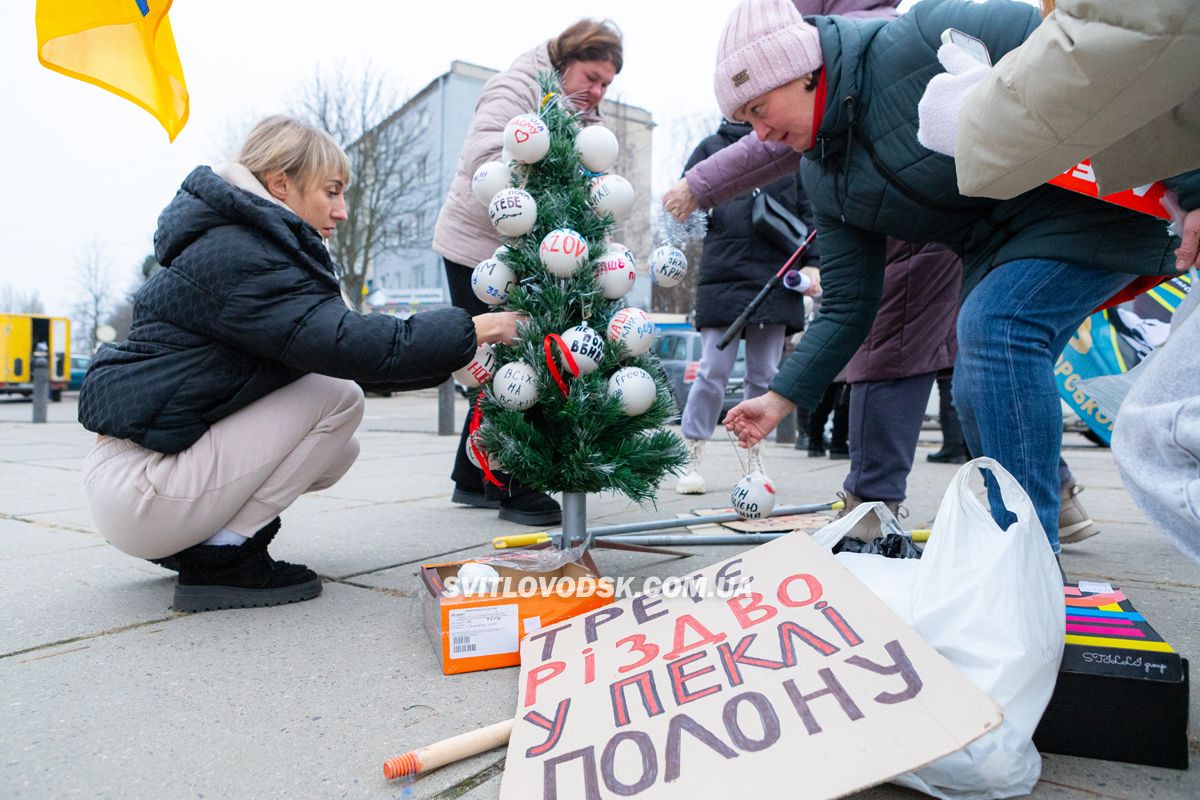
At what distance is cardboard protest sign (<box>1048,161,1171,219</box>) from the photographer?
5.27 ft

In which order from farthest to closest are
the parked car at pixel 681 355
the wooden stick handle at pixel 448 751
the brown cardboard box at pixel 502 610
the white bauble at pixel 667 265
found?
the parked car at pixel 681 355 < the white bauble at pixel 667 265 < the brown cardboard box at pixel 502 610 < the wooden stick handle at pixel 448 751

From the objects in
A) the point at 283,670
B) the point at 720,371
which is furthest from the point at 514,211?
the point at 720,371

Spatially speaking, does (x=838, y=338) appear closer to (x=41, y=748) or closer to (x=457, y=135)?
(x=41, y=748)

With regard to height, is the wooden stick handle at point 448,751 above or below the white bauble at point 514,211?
below

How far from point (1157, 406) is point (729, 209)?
3281 mm

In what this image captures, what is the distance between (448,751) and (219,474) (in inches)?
43.3

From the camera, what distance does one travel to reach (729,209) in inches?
169

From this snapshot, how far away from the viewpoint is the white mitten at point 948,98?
1622 millimetres

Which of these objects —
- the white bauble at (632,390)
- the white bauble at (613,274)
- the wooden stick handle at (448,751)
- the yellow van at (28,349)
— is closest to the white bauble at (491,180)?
the white bauble at (613,274)

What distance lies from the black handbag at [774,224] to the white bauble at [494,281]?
2123 millimetres

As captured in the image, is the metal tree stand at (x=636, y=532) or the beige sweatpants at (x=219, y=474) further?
the metal tree stand at (x=636, y=532)

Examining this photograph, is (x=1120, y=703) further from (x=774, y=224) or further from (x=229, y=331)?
(x=774, y=224)

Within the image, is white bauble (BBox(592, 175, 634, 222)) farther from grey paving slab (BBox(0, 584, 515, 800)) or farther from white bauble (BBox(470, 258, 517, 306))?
grey paving slab (BBox(0, 584, 515, 800))

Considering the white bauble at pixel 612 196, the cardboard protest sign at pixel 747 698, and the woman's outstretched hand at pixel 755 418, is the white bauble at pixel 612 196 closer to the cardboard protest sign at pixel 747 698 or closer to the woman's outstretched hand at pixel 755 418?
the woman's outstretched hand at pixel 755 418
